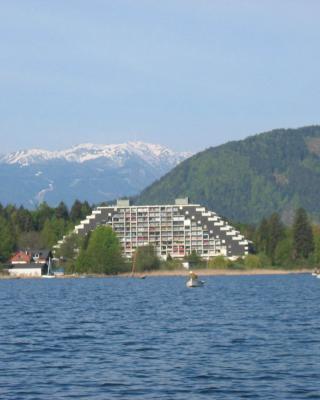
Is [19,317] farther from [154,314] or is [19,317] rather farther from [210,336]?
[210,336]

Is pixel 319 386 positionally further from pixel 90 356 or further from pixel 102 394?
pixel 90 356

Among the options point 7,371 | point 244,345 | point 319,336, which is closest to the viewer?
point 7,371

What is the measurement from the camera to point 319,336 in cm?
5178

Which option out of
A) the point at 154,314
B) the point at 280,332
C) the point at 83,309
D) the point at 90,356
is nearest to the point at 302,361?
the point at 90,356

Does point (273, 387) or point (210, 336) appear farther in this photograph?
point (210, 336)

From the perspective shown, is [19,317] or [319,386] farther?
[19,317]

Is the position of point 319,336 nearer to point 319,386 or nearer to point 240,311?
point 319,386

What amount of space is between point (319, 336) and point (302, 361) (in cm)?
1018

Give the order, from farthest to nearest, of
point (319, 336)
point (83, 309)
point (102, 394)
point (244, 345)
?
point (83, 309)
point (319, 336)
point (244, 345)
point (102, 394)

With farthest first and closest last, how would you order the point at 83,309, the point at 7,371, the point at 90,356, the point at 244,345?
the point at 83,309 → the point at 244,345 → the point at 90,356 → the point at 7,371

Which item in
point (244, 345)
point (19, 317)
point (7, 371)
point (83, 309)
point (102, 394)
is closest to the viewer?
point (102, 394)

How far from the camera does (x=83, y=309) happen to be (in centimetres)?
8112

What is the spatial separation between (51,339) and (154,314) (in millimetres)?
19641

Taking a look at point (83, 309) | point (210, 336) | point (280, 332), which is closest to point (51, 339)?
point (210, 336)
